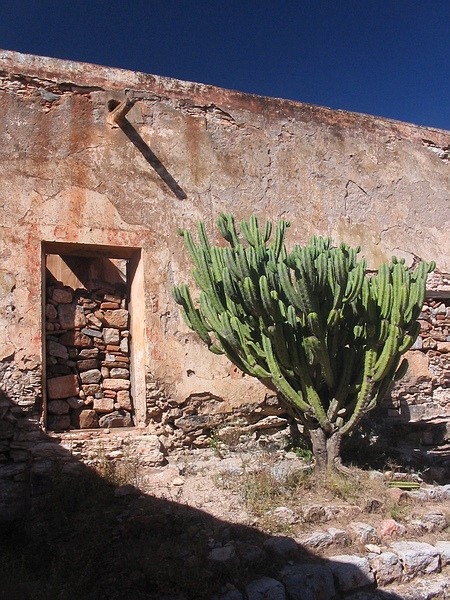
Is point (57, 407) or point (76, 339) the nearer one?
point (57, 407)

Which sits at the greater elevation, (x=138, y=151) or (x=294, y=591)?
(x=138, y=151)

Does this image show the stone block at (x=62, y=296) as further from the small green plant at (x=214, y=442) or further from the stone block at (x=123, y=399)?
the small green plant at (x=214, y=442)

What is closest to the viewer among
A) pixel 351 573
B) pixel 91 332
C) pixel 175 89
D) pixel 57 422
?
pixel 351 573

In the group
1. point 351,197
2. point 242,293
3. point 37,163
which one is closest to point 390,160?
point 351,197

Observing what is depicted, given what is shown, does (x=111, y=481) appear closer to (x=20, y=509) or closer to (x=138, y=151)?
(x=20, y=509)

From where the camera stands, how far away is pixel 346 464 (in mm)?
5832

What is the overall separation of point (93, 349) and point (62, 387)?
0.50 m

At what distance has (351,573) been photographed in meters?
4.13

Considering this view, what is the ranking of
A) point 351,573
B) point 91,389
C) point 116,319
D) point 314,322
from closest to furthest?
point 351,573 → point 314,322 → point 91,389 → point 116,319

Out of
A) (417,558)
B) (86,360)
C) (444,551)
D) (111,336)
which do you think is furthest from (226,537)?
(111,336)

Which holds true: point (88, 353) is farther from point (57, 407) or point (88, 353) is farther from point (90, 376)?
point (57, 407)

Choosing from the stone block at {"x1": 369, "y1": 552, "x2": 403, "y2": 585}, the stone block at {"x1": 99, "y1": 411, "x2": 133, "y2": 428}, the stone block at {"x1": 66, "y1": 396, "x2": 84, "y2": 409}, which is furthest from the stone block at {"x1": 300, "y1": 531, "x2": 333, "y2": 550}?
the stone block at {"x1": 66, "y1": 396, "x2": 84, "y2": 409}

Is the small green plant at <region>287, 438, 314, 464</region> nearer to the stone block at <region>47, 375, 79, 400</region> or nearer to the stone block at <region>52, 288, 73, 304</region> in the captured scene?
the stone block at <region>47, 375, 79, 400</region>

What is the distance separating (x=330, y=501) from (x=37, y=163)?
412 centimetres
